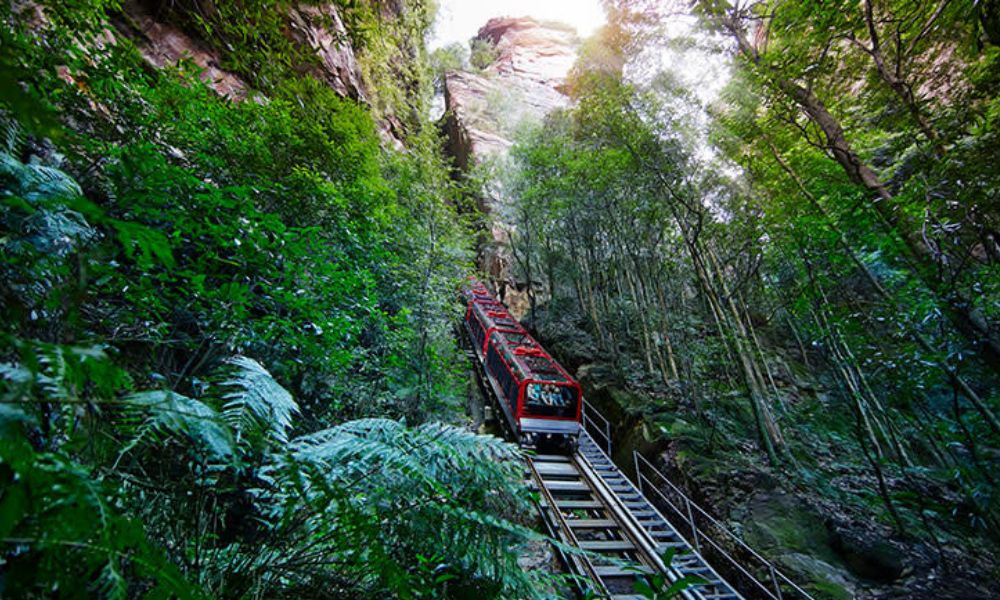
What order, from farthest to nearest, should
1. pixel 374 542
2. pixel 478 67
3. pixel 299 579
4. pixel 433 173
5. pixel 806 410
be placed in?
pixel 478 67 → pixel 806 410 → pixel 433 173 → pixel 299 579 → pixel 374 542

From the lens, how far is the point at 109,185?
10.6 feet

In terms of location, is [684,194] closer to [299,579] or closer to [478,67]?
[299,579]

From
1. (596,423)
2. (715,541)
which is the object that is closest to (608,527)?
(715,541)

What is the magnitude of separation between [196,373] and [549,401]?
664 centimetres

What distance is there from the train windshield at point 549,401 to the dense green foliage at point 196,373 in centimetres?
339

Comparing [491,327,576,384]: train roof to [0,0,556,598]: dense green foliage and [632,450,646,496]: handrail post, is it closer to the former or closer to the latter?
[632,450,646,496]: handrail post

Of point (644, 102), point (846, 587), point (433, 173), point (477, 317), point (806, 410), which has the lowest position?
point (846, 587)

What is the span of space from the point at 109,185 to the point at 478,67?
3356cm

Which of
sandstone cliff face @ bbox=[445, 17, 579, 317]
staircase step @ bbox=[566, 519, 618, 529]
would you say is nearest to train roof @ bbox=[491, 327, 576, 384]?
staircase step @ bbox=[566, 519, 618, 529]

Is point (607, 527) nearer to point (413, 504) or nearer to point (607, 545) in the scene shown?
point (607, 545)

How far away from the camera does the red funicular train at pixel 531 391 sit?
8.21 m

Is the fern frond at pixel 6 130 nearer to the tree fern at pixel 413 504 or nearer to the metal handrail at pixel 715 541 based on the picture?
the tree fern at pixel 413 504

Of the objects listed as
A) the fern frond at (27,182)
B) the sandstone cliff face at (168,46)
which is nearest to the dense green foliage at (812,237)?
the fern frond at (27,182)

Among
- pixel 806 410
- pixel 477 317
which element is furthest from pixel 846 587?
pixel 477 317
